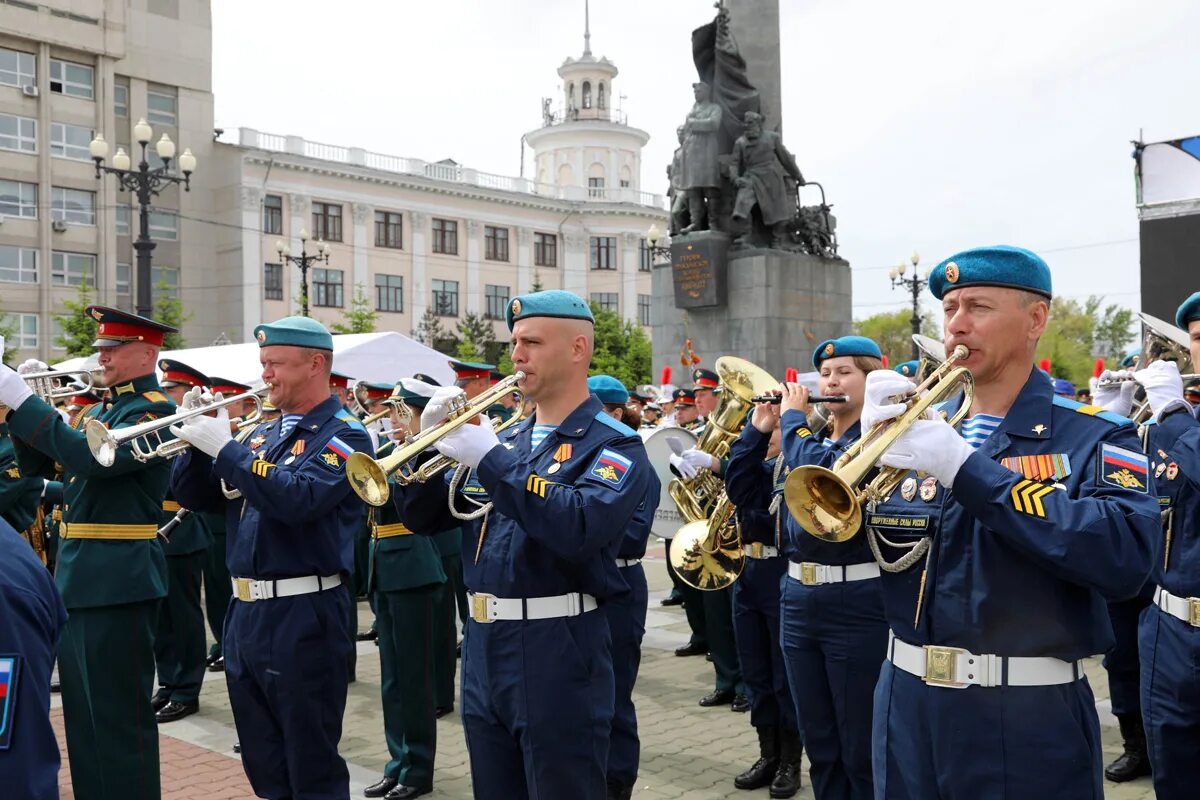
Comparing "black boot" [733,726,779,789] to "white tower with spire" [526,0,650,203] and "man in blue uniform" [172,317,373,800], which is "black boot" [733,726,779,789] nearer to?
"man in blue uniform" [172,317,373,800]

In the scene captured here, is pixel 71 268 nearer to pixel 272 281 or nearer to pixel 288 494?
pixel 272 281

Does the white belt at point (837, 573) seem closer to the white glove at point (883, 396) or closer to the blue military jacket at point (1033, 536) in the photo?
the blue military jacket at point (1033, 536)

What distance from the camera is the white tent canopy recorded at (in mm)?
16172

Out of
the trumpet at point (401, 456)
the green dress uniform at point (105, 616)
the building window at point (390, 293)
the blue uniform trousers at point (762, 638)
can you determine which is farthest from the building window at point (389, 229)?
the trumpet at point (401, 456)

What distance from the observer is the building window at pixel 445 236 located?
62125 mm

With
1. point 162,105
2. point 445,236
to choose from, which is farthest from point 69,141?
point 445,236

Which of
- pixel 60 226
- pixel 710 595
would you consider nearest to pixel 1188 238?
pixel 710 595

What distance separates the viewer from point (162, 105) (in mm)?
53875

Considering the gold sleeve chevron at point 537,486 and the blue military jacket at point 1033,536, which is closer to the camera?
the blue military jacket at point 1033,536

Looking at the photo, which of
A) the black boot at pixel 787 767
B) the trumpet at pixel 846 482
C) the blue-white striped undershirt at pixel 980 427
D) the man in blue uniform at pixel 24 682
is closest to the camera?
the man in blue uniform at pixel 24 682

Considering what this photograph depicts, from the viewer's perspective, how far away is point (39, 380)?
6.56 metres

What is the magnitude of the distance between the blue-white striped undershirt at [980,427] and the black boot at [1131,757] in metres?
4.20

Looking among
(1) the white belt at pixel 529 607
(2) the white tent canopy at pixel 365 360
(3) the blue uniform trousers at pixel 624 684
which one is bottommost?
(3) the blue uniform trousers at pixel 624 684

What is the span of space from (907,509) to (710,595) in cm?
555
